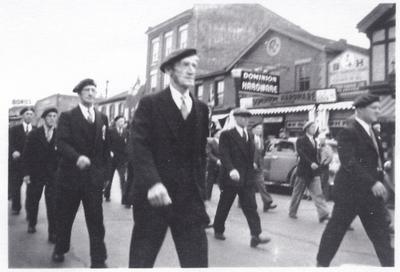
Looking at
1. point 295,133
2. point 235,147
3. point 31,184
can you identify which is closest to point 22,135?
point 31,184

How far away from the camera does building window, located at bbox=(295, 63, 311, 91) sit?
44.4 feet

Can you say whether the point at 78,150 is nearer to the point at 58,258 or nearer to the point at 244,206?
the point at 58,258

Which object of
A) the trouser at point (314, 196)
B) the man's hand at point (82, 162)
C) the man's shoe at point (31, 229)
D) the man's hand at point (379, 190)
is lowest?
the man's shoe at point (31, 229)

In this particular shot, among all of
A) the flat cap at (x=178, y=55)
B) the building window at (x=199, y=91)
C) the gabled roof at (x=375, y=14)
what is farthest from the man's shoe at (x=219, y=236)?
the building window at (x=199, y=91)

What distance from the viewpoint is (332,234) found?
3.16m

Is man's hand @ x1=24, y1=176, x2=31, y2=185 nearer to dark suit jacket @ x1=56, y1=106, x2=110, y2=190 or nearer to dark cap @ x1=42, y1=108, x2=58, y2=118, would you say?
dark cap @ x1=42, y1=108, x2=58, y2=118

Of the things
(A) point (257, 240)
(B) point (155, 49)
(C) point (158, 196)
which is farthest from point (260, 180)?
(C) point (158, 196)

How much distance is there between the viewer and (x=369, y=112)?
319cm

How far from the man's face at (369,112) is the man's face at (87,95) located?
6.17 feet

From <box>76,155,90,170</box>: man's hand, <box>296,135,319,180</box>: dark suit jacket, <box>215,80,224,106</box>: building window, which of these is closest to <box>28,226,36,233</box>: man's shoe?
<box>76,155,90,170</box>: man's hand

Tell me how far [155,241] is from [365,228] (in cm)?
153

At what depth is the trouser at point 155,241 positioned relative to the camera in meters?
2.28

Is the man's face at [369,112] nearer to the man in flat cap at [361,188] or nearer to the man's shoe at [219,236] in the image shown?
the man in flat cap at [361,188]

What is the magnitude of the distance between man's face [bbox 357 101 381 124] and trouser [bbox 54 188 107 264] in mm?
1886
